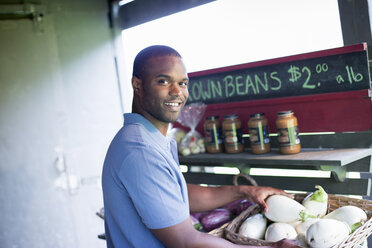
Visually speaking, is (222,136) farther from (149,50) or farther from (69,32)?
(69,32)

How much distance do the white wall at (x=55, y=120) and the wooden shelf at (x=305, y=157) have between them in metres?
1.69

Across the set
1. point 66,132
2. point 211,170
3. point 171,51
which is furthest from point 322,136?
point 66,132

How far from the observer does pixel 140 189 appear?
1144 mm

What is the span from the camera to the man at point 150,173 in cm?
115

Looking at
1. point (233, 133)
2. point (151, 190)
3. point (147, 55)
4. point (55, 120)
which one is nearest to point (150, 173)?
point (151, 190)

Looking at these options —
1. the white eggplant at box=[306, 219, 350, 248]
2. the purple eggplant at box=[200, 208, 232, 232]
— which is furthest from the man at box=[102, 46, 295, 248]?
the purple eggplant at box=[200, 208, 232, 232]

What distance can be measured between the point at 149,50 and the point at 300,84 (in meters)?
0.91

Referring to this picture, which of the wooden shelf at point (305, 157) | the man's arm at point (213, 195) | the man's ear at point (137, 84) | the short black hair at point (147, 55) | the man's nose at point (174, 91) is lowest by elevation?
the man's arm at point (213, 195)

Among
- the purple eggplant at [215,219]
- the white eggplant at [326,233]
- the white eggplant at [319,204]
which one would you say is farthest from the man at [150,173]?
the purple eggplant at [215,219]

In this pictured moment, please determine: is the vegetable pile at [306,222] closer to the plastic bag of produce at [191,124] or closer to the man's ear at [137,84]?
the plastic bag of produce at [191,124]

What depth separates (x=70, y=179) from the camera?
3.32 meters

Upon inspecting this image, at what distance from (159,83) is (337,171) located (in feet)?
3.23

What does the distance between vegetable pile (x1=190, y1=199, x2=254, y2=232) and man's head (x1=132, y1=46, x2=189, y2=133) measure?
2.39ft

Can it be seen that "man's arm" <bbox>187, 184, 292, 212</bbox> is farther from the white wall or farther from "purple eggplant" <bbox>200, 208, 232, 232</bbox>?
the white wall
